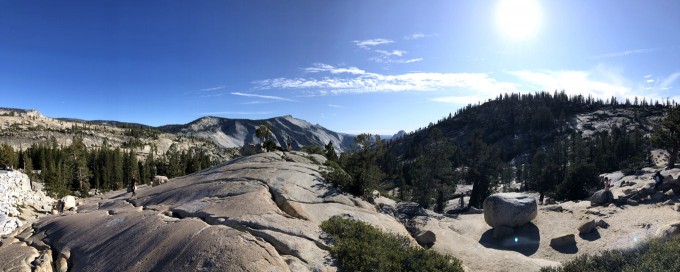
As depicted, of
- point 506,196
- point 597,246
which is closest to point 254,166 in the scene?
point 506,196

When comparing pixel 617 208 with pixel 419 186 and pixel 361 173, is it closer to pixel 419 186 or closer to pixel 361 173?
pixel 419 186

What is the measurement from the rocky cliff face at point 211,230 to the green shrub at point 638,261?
26.0 ft

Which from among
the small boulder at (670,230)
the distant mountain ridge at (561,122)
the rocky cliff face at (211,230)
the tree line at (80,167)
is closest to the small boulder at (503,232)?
the small boulder at (670,230)

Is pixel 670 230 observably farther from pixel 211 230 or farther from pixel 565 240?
pixel 211 230

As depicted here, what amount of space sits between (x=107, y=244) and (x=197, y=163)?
83124 mm

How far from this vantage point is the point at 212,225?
12.0 metres

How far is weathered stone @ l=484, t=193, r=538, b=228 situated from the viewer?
85.6ft

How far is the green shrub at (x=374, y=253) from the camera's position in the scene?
10.9m

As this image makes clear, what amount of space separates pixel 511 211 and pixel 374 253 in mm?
19131

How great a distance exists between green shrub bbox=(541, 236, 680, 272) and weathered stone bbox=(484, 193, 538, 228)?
37.7ft

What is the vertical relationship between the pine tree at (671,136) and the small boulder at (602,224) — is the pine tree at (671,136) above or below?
above

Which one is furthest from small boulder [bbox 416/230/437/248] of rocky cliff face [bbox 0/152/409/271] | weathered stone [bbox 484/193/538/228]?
weathered stone [bbox 484/193/538/228]

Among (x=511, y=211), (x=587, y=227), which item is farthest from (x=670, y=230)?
(x=511, y=211)

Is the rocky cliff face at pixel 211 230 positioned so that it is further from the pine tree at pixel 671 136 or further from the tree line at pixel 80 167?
the tree line at pixel 80 167
